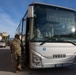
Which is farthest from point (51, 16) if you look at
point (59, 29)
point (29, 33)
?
point (29, 33)

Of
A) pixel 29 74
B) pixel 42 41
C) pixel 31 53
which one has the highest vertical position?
pixel 42 41

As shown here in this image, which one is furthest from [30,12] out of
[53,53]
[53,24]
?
[53,53]

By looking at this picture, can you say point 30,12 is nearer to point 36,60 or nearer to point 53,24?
point 53,24

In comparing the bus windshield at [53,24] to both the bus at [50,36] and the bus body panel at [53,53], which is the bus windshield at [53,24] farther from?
the bus body panel at [53,53]

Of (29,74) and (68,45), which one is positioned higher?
(68,45)

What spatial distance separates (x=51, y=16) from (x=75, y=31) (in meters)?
1.41

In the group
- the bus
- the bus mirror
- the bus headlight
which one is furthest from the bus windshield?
the bus headlight

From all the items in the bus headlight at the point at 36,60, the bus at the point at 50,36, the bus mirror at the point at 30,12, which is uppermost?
the bus mirror at the point at 30,12

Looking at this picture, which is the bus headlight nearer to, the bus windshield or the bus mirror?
the bus windshield

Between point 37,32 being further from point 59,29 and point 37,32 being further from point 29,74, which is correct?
point 29,74

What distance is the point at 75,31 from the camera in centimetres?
931

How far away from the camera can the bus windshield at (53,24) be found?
8.59 metres

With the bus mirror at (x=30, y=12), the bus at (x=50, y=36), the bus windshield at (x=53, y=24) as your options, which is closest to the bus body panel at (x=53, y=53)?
the bus at (x=50, y=36)

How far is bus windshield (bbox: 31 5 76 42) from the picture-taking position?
8.59 meters
